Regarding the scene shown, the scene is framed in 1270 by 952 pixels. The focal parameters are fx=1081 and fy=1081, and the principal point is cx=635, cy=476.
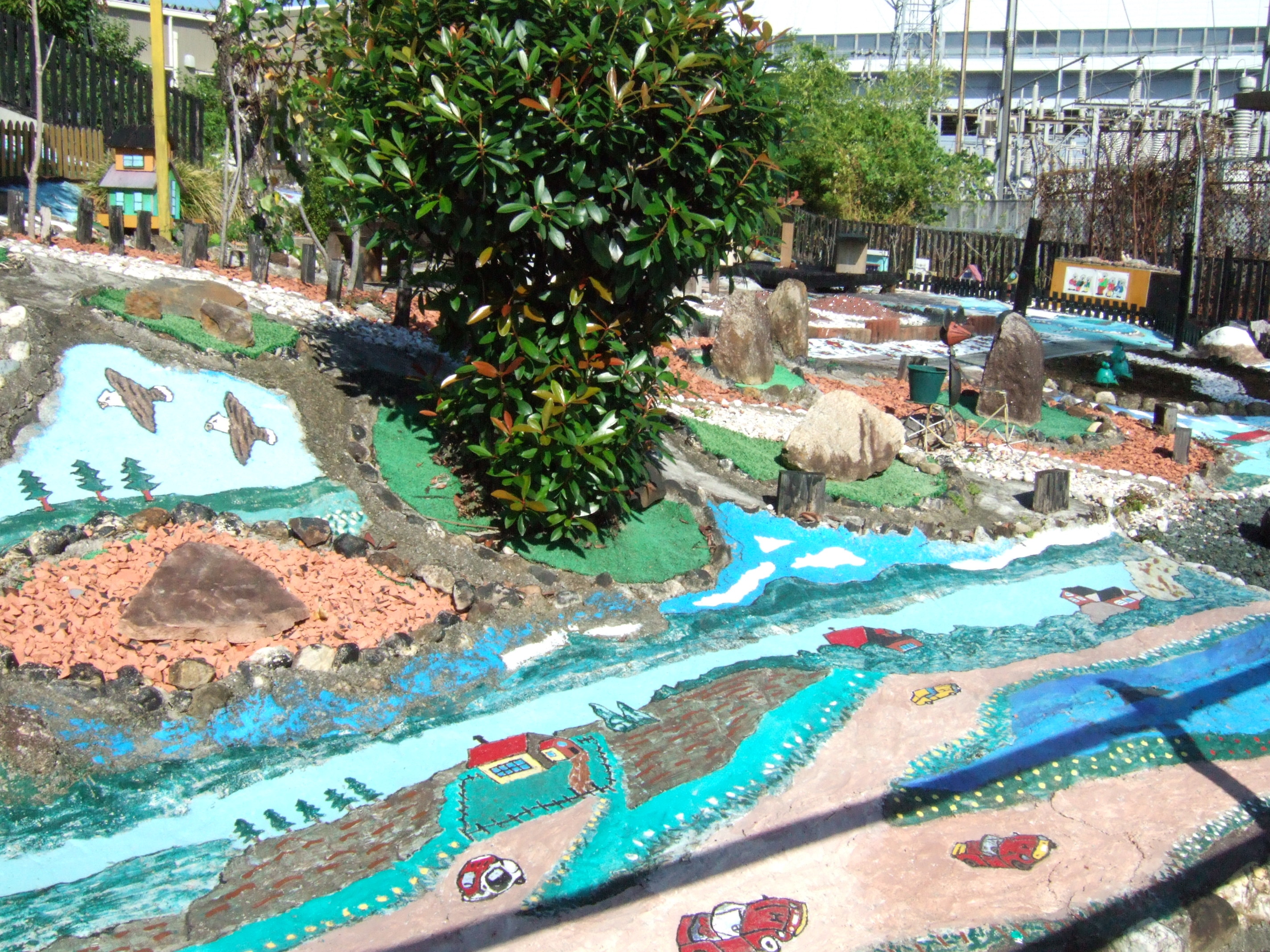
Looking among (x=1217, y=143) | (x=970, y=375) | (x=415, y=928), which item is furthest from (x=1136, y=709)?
(x=1217, y=143)

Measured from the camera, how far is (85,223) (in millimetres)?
10320

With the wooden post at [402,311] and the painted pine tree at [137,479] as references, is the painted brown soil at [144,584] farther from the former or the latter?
the wooden post at [402,311]

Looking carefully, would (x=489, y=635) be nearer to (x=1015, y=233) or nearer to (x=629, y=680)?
(x=629, y=680)

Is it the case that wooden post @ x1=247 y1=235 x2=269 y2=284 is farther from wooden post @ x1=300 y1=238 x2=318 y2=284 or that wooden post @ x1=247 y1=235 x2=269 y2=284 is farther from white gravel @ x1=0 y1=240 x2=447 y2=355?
wooden post @ x1=300 y1=238 x2=318 y2=284

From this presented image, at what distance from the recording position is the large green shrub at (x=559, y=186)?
6.01 m

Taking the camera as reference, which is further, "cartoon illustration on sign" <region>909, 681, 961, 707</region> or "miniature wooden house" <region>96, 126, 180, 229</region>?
"miniature wooden house" <region>96, 126, 180, 229</region>

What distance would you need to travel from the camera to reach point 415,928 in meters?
3.69

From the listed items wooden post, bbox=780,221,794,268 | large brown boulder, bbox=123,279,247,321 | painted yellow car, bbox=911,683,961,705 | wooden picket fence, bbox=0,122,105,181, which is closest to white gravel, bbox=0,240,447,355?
large brown boulder, bbox=123,279,247,321

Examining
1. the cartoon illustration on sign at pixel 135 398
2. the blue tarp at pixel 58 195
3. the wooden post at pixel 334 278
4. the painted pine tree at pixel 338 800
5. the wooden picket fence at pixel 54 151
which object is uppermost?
the wooden picket fence at pixel 54 151

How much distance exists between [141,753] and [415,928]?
1713 millimetres

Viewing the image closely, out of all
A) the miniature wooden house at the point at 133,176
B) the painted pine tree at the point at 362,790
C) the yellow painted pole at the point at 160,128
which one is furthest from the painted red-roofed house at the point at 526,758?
the miniature wooden house at the point at 133,176

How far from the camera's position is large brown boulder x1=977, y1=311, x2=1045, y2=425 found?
11555mm

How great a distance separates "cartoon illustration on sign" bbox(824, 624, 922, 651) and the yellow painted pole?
8.55m

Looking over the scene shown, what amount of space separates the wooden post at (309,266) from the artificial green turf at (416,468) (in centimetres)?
359
